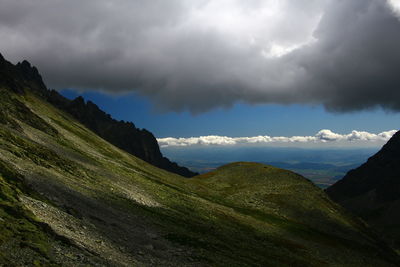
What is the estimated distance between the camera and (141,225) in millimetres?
40531

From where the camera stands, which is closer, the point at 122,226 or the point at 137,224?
the point at 122,226

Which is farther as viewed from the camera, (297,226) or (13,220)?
(297,226)

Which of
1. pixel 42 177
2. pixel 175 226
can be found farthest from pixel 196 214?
pixel 42 177

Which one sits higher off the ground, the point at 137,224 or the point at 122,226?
the point at 122,226

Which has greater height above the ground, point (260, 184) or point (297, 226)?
point (260, 184)

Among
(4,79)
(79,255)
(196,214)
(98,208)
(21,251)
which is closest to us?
(21,251)

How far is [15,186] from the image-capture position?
33.4 m

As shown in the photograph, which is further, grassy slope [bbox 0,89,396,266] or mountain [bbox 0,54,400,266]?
grassy slope [bbox 0,89,396,266]

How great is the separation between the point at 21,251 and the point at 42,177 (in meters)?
21.9

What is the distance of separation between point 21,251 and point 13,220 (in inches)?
191

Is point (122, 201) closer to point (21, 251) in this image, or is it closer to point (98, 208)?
point (98, 208)

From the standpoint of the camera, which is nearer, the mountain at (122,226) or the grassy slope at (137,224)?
the mountain at (122,226)

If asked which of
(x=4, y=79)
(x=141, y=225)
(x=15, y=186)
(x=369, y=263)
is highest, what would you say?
(x=4, y=79)

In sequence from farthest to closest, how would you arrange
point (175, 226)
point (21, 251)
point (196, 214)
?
point (196, 214) → point (175, 226) → point (21, 251)
